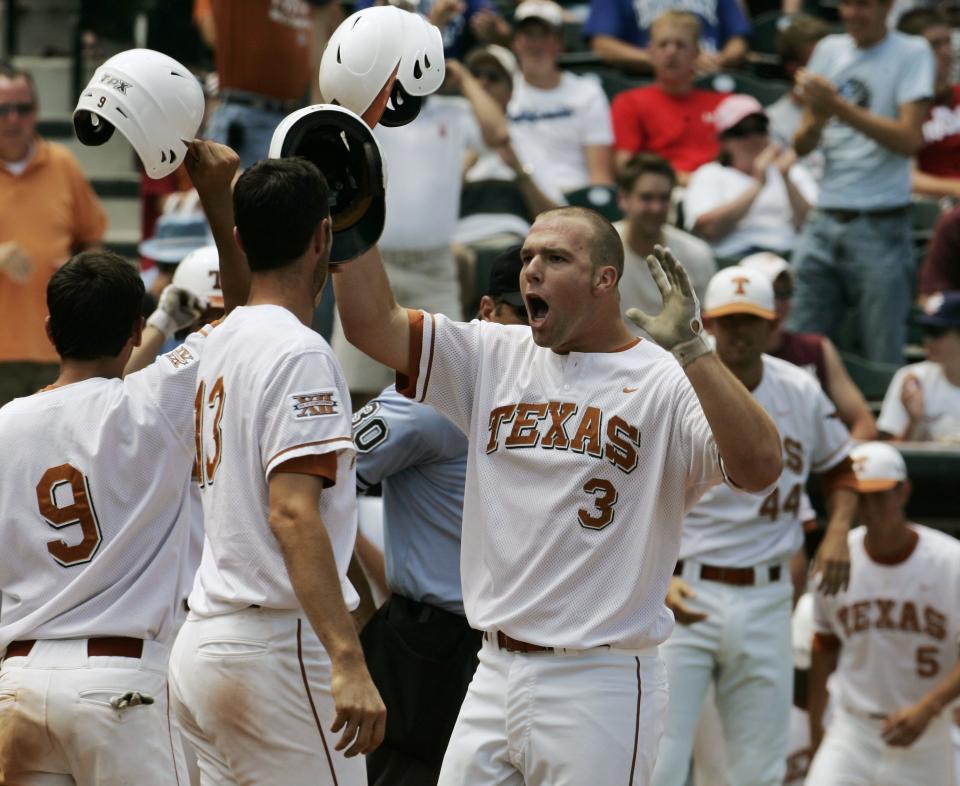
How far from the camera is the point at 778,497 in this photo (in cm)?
645

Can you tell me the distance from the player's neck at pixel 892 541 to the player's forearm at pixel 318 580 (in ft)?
13.6

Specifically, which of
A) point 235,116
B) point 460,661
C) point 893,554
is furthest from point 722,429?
point 235,116

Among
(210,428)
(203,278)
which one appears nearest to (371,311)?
(210,428)

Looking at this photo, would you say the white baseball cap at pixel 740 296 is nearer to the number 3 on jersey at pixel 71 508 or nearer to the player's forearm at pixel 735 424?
Answer: the player's forearm at pixel 735 424

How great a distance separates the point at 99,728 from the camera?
414 cm

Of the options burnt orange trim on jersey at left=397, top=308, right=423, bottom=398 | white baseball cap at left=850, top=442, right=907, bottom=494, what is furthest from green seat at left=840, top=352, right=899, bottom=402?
burnt orange trim on jersey at left=397, top=308, right=423, bottom=398

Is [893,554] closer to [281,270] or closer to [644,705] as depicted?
[644,705]

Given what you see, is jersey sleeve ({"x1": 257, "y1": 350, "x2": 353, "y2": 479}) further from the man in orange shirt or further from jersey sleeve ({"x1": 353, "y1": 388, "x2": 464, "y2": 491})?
the man in orange shirt

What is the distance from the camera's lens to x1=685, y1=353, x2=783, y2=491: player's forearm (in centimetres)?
396

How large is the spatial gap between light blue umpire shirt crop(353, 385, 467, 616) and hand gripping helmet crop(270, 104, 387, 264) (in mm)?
867

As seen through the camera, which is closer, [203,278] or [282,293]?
[282,293]

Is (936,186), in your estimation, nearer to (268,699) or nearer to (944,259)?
(944,259)

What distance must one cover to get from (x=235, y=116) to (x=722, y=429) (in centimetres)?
480

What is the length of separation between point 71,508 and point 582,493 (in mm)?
1270
